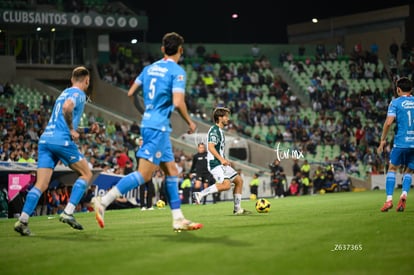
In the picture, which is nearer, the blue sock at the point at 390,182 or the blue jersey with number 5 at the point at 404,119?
the blue jersey with number 5 at the point at 404,119

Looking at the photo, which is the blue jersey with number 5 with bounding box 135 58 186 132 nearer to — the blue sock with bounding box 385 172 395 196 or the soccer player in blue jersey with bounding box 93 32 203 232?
the soccer player in blue jersey with bounding box 93 32 203 232

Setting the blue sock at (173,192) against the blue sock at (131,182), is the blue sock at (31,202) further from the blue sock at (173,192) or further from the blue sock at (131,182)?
the blue sock at (173,192)

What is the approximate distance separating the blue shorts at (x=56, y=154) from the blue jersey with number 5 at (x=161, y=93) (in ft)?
4.67

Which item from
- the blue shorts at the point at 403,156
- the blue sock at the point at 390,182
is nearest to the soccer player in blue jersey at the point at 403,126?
the blue shorts at the point at 403,156

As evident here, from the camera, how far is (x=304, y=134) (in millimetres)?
41375

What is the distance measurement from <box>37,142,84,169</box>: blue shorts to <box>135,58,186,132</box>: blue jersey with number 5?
4.67 feet

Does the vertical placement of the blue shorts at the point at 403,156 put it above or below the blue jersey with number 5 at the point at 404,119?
below

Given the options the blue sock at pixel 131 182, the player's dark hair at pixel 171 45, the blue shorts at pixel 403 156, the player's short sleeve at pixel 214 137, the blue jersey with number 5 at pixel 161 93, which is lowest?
the blue sock at pixel 131 182

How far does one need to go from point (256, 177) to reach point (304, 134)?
28.9 ft

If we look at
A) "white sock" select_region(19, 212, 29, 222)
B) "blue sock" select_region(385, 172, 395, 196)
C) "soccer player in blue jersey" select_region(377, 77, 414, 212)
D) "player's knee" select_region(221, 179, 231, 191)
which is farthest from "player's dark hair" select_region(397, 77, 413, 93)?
"white sock" select_region(19, 212, 29, 222)

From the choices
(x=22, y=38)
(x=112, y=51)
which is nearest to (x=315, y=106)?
(x=112, y=51)

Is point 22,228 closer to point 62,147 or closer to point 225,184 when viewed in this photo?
point 62,147

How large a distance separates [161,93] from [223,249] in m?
2.79

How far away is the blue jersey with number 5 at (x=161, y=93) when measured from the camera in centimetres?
1077
